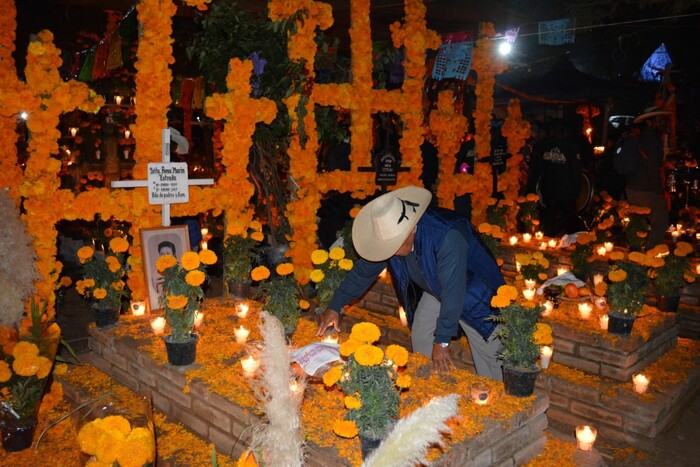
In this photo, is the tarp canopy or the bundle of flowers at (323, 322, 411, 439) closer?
the bundle of flowers at (323, 322, 411, 439)

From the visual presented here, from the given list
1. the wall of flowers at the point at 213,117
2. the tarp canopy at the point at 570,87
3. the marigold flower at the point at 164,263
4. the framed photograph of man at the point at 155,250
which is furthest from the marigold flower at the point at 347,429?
the tarp canopy at the point at 570,87

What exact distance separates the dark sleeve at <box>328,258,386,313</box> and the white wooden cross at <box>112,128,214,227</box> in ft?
7.61

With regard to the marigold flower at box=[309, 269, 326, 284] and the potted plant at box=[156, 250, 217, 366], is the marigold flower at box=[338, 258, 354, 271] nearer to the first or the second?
the marigold flower at box=[309, 269, 326, 284]

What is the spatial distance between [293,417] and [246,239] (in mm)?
4963

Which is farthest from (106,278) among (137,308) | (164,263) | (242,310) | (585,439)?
(585,439)

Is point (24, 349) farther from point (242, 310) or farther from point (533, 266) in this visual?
→ point (533, 266)

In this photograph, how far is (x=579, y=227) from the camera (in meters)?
10.8

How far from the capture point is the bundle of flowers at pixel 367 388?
102 inches

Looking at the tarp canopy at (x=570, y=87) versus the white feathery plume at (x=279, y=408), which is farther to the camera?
the tarp canopy at (x=570, y=87)

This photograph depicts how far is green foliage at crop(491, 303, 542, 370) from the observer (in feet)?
11.3

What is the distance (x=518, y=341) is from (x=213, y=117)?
413cm

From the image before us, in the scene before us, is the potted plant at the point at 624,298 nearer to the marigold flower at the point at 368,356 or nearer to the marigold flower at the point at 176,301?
the marigold flower at the point at 368,356

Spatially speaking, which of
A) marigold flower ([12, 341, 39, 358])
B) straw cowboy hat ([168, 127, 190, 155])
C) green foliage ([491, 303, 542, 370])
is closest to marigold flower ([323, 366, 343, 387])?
green foliage ([491, 303, 542, 370])

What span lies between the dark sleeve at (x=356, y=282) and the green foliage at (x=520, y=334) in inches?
44.1
